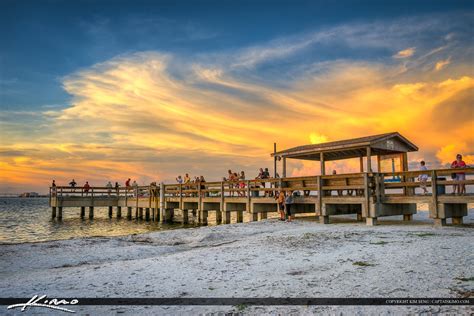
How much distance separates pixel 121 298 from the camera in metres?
6.09

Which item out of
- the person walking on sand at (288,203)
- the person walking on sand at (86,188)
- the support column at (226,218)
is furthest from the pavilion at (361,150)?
the person walking on sand at (86,188)

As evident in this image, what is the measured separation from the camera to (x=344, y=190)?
24594 mm

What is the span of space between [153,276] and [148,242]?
723cm

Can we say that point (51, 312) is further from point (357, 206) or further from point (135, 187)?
point (135, 187)

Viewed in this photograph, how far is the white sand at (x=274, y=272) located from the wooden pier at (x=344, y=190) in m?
3.76

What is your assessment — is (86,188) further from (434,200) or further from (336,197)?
(434,200)

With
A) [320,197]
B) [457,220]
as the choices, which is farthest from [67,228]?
[457,220]

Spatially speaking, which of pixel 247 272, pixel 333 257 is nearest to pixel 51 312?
pixel 247 272

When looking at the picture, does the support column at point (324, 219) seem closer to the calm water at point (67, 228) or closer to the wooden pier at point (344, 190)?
the wooden pier at point (344, 190)

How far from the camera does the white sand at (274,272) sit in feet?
18.5

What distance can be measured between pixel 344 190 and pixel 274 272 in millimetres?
18303

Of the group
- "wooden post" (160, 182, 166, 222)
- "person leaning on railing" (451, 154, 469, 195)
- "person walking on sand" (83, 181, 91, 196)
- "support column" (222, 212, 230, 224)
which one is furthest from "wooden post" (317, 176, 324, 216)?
"person walking on sand" (83, 181, 91, 196)

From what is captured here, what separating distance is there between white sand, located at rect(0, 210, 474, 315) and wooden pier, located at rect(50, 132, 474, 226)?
376 cm

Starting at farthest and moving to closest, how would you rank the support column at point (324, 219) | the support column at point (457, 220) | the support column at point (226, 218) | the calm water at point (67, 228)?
the support column at point (226, 218)
the calm water at point (67, 228)
the support column at point (324, 219)
the support column at point (457, 220)
